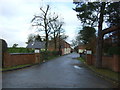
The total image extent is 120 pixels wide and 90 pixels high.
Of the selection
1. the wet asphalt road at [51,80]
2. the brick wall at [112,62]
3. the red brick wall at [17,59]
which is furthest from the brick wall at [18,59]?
the brick wall at [112,62]

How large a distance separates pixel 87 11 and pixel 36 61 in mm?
12008

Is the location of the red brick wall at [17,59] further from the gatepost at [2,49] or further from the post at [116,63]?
the post at [116,63]

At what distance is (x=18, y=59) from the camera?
65.8 feet

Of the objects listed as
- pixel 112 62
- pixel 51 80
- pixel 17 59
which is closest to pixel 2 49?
pixel 17 59

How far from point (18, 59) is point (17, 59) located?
0.33 meters

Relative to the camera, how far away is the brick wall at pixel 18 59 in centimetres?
1730

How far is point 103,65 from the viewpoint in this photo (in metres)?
18.9

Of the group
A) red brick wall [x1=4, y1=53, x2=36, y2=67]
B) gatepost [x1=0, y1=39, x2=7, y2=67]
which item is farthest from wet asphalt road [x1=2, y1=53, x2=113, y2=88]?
red brick wall [x1=4, y1=53, x2=36, y2=67]

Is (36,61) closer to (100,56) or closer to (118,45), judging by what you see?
(100,56)

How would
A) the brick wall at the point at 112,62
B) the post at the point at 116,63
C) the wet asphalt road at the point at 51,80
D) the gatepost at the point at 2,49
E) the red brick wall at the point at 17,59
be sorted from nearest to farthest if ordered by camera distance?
1. the wet asphalt road at the point at 51,80
2. the post at the point at 116,63
3. the brick wall at the point at 112,62
4. the gatepost at the point at 2,49
5. the red brick wall at the point at 17,59

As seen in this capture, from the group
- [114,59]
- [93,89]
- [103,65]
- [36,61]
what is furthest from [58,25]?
[93,89]

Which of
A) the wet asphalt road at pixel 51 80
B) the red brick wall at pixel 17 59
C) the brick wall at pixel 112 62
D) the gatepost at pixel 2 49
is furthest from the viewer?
the red brick wall at pixel 17 59

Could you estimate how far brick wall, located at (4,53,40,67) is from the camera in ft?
56.7

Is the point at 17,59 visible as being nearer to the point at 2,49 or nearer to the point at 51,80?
the point at 2,49
